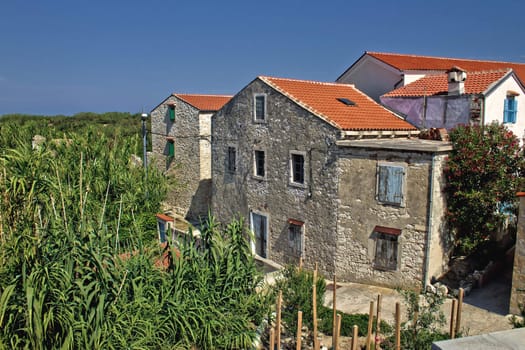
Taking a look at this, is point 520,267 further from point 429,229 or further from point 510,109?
point 510,109

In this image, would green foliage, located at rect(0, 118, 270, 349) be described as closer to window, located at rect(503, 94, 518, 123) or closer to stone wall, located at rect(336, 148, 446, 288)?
stone wall, located at rect(336, 148, 446, 288)

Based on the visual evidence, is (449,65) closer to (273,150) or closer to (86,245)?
(273,150)

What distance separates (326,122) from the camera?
15.0 meters

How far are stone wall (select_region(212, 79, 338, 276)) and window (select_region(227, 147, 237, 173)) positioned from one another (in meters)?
0.22

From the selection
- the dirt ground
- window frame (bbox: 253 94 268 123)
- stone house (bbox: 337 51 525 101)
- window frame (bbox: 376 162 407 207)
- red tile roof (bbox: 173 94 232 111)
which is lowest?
the dirt ground

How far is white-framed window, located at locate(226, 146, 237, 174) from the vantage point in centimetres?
1936

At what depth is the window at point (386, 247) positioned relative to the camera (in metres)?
13.7

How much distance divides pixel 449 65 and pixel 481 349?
21.1 metres

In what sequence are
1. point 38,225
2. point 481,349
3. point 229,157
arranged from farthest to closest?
point 229,157 → point 38,225 → point 481,349

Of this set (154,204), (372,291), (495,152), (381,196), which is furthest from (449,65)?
(154,204)

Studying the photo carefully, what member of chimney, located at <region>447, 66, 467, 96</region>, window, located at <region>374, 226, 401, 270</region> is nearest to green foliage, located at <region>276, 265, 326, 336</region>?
window, located at <region>374, 226, 401, 270</region>

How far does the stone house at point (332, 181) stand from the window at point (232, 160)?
0.15 feet

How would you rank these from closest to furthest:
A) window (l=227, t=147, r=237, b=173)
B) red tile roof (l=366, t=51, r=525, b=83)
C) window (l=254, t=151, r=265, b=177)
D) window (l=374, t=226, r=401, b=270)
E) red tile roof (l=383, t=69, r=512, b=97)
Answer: window (l=374, t=226, r=401, b=270) → red tile roof (l=383, t=69, r=512, b=97) → window (l=254, t=151, r=265, b=177) → window (l=227, t=147, r=237, b=173) → red tile roof (l=366, t=51, r=525, b=83)

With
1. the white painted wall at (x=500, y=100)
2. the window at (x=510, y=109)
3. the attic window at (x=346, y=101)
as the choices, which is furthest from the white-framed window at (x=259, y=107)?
the window at (x=510, y=109)
